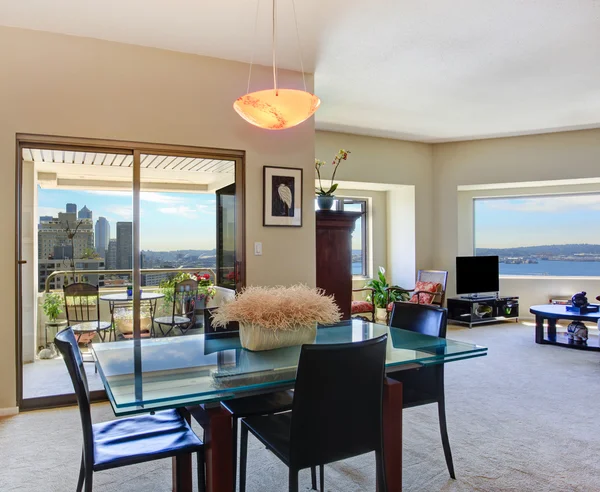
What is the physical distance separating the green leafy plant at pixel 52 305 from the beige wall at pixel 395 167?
3995 mm

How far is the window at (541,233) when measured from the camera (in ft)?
24.3

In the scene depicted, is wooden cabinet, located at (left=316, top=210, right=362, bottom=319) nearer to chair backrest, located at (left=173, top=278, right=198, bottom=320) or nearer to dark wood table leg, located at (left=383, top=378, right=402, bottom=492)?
chair backrest, located at (left=173, top=278, right=198, bottom=320)

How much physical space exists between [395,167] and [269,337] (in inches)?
212

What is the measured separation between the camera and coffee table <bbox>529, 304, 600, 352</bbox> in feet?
17.5

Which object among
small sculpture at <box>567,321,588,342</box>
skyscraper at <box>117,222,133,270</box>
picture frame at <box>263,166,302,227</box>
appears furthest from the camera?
small sculpture at <box>567,321,588,342</box>

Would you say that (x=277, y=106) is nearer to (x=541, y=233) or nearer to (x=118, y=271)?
(x=118, y=271)

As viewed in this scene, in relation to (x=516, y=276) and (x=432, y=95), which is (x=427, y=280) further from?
(x=432, y=95)

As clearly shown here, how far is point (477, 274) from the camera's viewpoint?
→ 280 inches

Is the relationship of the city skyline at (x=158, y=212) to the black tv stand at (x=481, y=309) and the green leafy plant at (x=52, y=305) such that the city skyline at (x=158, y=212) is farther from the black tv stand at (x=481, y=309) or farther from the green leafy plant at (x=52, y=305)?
the black tv stand at (x=481, y=309)

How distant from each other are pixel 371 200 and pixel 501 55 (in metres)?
3.96

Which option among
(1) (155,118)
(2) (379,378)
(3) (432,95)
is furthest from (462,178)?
(2) (379,378)

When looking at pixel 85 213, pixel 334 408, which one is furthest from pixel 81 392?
pixel 85 213

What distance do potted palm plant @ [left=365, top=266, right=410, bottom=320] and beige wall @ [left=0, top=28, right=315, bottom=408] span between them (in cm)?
277

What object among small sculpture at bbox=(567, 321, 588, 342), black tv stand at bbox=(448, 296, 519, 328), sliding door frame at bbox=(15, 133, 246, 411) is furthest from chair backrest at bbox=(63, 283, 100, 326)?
small sculpture at bbox=(567, 321, 588, 342)
